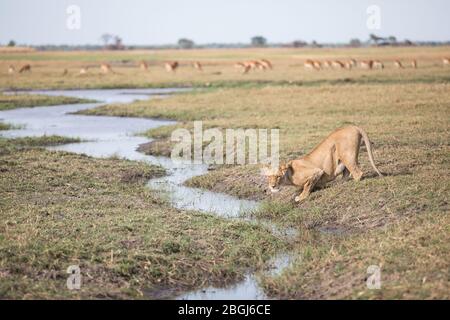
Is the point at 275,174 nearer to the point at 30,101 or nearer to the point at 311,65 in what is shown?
the point at 30,101

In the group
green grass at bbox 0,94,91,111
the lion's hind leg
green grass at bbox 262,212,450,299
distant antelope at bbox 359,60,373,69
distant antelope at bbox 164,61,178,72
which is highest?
distant antelope at bbox 164,61,178,72

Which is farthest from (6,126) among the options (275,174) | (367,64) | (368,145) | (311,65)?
(367,64)

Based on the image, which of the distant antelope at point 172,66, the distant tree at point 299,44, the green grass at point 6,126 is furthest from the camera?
the distant tree at point 299,44

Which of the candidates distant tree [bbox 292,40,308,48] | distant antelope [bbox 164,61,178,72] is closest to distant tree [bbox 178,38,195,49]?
distant tree [bbox 292,40,308,48]

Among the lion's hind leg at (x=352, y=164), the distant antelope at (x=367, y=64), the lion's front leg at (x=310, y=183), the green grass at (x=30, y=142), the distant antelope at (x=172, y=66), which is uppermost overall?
the distant antelope at (x=172, y=66)

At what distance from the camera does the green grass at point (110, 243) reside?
7688 mm

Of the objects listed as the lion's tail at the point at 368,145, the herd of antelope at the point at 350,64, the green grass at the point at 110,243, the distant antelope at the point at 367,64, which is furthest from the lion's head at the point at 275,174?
the distant antelope at the point at 367,64

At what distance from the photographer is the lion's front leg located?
11133 mm

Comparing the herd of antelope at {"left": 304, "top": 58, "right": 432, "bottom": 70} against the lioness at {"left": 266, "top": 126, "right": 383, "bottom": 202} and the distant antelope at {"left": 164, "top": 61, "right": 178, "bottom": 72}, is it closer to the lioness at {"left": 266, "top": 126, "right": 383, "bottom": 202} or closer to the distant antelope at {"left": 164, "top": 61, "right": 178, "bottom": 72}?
the distant antelope at {"left": 164, "top": 61, "right": 178, "bottom": 72}

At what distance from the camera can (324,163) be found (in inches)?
443

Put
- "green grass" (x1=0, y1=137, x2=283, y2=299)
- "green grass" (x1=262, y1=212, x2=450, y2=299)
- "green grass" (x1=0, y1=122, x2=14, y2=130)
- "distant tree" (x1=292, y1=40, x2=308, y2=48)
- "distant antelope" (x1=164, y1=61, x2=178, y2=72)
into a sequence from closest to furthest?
"green grass" (x1=262, y1=212, x2=450, y2=299), "green grass" (x1=0, y1=137, x2=283, y2=299), "green grass" (x1=0, y1=122, x2=14, y2=130), "distant antelope" (x1=164, y1=61, x2=178, y2=72), "distant tree" (x1=292, y1=40, x2=308, y2=48)

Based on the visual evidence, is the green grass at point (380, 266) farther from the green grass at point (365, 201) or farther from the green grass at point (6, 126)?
the green grass at point (6, 126)

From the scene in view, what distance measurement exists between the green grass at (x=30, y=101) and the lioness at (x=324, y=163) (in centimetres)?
1911

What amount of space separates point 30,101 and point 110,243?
74.1 feet
